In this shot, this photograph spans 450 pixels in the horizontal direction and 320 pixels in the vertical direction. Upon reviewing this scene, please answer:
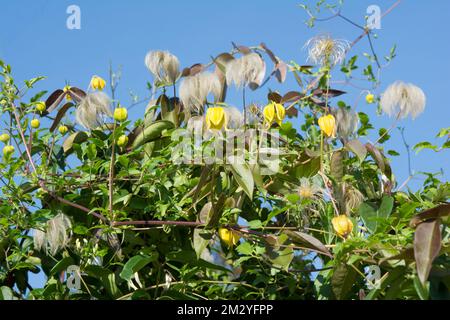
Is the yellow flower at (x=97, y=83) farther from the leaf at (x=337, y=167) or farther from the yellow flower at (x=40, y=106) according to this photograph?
the leaf at (x=337, y=167)

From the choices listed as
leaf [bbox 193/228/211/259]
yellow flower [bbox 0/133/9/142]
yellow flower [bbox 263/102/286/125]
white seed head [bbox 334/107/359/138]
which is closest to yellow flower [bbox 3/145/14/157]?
yellow flower [bbox 0/133/9/142]

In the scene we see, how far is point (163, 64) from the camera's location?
1798mm

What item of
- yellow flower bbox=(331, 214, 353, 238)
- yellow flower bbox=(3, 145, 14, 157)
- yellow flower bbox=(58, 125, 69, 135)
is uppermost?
yellow flower bbox=(58, 125, 69, 135)

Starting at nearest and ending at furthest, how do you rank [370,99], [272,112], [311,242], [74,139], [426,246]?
1. [426,246]
2. [311,242]
3. [272,112]
4. [74,139]
5. [370,99]

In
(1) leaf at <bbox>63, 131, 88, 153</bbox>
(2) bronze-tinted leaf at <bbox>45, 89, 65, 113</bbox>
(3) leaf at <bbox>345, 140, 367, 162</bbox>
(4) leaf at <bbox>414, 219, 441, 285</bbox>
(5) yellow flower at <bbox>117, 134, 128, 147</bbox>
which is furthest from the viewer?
(2) bronze-tinted leaf at <bbox>45, 89, 65, 113</bbox>

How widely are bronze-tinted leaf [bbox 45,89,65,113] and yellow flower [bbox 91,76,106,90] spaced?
0.10 m

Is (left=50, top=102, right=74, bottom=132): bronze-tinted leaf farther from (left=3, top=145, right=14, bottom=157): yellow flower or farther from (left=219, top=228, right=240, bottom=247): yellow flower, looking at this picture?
(left=219, top=228, right=240, bottom=247): yellow flower

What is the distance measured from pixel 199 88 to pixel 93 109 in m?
0.24

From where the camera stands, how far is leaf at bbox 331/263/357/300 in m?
1.31

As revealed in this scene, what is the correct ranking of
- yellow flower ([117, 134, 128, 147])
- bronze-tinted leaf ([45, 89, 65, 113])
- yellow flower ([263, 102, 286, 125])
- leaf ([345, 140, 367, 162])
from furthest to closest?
bronze-tinted leaf ([45, 89, 65, 113])
yellow flower ([117, 134, 128, 147])
leaf ([345, 140, 367, 162])
yellow flower ([263, 102, 286, 125])

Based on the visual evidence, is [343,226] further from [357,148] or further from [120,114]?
[120,114]

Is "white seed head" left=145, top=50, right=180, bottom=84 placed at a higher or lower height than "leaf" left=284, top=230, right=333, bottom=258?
higher

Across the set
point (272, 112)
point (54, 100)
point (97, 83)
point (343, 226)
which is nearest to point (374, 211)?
point (343, 226)
